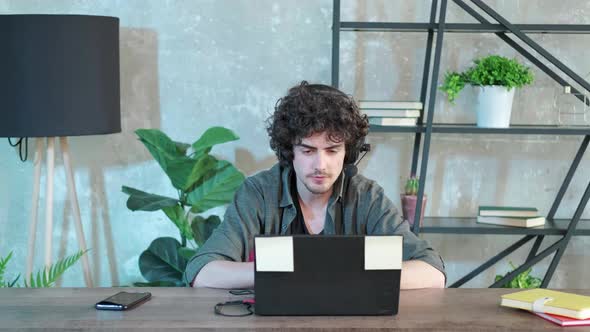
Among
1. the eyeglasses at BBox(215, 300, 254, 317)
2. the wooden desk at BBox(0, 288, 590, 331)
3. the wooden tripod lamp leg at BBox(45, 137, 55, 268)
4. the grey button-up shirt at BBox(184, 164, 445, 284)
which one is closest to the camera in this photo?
the wooden desk at BBox(0, 288, 590, 331)

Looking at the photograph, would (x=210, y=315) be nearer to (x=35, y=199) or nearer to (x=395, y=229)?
(x=395, y=229)

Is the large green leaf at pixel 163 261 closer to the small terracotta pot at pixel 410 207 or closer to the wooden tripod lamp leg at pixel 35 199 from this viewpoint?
the wooden tripod lamp leg at pixel 35 199

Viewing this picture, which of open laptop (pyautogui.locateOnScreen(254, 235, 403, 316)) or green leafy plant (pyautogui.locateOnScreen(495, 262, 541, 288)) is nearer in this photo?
open laptop (pyautogui.locateOnScreen(254, 235, 403, 316))

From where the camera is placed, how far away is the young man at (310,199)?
2354mm

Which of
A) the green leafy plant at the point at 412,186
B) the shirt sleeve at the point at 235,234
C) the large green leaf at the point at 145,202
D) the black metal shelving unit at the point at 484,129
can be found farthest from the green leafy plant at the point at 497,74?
the shirt sleeve at the point at 235,234

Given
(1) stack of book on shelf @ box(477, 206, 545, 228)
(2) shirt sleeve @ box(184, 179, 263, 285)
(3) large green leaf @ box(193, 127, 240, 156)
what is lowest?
(1) stack of book on shelf @ box(477, 206, 545, 228)

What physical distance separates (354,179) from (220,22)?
159cm

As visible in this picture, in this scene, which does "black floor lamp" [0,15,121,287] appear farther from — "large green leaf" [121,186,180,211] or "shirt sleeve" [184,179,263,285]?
"shirt sleeve" [184,179,263,285]

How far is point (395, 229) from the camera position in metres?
2.54

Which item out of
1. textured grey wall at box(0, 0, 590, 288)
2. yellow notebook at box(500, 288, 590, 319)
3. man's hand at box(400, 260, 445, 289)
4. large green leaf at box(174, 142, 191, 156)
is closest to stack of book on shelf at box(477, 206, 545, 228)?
textured grey wall at box(0, 0, 590, 288)

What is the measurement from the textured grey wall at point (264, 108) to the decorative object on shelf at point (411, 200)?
0.23 metres

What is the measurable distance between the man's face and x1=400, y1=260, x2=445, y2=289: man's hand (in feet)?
1.10

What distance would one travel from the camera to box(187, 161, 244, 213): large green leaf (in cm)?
361

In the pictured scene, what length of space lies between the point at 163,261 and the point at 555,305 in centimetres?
215
